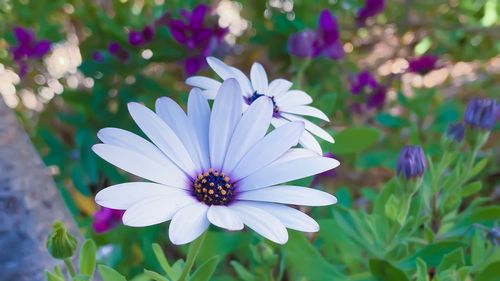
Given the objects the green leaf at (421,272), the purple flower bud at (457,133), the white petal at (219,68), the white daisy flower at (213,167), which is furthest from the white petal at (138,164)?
Answer: the purple flower bud at (457,133)

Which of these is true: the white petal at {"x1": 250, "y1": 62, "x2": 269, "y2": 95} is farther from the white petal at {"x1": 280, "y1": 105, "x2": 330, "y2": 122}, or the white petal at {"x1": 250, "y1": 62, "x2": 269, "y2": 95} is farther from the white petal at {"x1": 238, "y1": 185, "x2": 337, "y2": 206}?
the white petal at {"x1": 238, "y1": 185, "x2": 337, "y2": 206}

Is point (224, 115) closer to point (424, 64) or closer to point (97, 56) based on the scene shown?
point (97, 56)

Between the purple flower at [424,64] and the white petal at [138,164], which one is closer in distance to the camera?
the white petal at [138,164]

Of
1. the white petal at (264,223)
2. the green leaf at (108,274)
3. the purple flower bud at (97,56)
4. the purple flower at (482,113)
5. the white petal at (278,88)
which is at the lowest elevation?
the green leaf at (108,274)

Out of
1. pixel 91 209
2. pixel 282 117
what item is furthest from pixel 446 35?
→ pixel 282 117

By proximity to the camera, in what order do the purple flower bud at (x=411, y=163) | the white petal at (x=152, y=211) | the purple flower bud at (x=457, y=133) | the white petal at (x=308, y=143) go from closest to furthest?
1. the white petal at (x=152, y=211)
2. the white petal at (x=308, y=143)
3. the purple flower bud at (x=411, y=163)
4. the purple flower bud at (x=457, y=133)

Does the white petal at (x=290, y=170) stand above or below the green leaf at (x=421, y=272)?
above

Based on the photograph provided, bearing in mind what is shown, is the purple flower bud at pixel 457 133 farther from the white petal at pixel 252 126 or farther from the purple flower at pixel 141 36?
the purple flower at pixel 141 36
